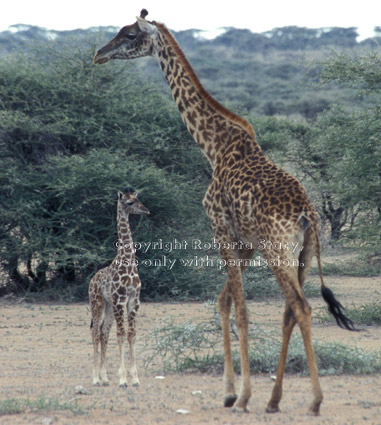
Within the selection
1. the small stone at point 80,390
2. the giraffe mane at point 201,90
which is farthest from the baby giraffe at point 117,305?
the giraffe mane at point 201,90

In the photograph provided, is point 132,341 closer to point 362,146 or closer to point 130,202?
point 130,202

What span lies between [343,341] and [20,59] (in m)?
7.81

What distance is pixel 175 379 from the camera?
6613 millimetres

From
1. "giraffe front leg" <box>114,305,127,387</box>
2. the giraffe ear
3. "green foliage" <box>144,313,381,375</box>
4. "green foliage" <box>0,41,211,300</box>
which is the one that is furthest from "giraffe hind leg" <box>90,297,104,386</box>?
"green foliage" <box>0,41,211,300</box>

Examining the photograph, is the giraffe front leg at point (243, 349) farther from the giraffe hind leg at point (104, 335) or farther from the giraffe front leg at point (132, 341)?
the giraffe hind leg at point (104, 335)

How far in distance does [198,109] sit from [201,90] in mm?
162

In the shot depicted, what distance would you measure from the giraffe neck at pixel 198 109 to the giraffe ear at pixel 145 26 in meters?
0.06

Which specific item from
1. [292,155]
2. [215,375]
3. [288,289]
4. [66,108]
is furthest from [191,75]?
[292,155]

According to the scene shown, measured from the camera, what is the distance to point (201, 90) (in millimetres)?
6301

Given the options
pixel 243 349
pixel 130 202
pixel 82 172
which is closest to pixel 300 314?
pixel 243 349

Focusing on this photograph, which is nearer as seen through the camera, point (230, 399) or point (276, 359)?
point (230, 399)

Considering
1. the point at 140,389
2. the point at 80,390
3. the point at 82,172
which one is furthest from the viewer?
the point at 82,172

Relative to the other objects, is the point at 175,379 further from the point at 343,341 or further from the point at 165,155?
the point at 165,155

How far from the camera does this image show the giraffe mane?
235 inches
